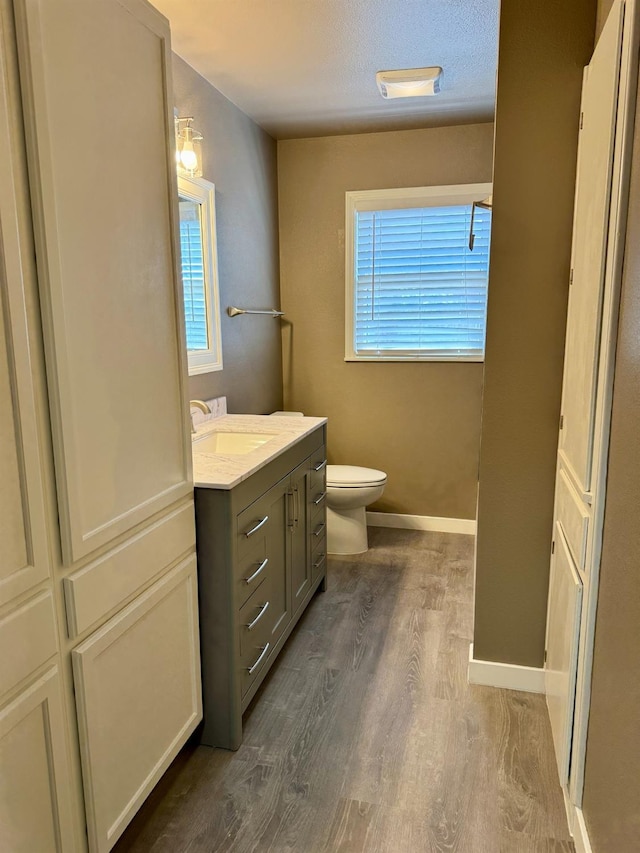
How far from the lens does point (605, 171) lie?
136cm

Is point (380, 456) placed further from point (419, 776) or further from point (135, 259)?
point (135, 259)

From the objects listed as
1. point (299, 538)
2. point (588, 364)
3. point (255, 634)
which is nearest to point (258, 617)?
point (255, 634)

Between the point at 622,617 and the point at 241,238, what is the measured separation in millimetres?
2710

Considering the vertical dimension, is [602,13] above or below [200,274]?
above

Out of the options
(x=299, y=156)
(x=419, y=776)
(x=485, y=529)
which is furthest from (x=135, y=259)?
(x=299, y=156)

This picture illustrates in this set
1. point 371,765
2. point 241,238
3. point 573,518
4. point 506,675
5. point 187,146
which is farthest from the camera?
point 241,238

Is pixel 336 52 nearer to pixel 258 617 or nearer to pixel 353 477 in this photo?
pixel 353 477

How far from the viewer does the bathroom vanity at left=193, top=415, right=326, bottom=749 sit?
5.87ft

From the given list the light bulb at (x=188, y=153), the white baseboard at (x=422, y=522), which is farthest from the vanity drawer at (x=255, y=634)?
the white baseboard at (x=422, y=522)

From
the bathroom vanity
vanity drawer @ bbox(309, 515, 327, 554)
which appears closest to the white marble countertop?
the bathroom vanity

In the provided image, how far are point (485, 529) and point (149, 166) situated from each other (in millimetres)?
1568

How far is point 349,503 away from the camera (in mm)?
3342

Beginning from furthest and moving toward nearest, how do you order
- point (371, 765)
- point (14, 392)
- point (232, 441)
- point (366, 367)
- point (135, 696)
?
point (366, 367), point (232, 441), point (371, 765), point (135, 696), point (14, 392)

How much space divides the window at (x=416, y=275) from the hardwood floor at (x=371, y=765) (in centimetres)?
177
